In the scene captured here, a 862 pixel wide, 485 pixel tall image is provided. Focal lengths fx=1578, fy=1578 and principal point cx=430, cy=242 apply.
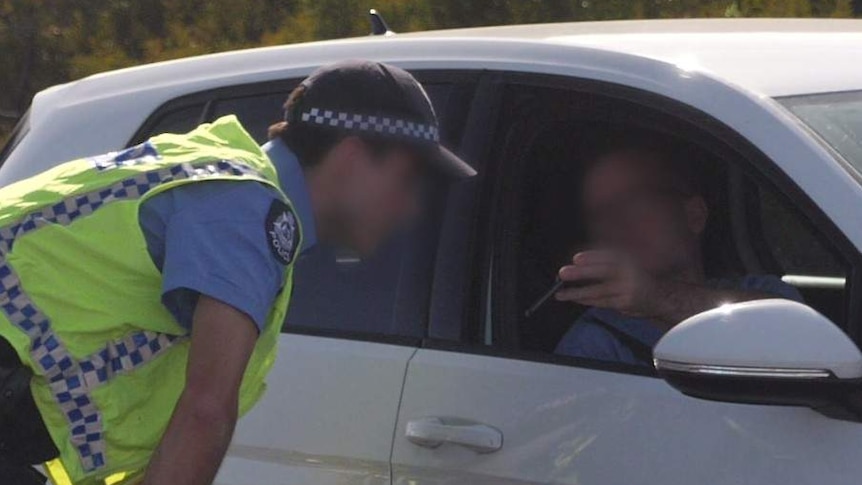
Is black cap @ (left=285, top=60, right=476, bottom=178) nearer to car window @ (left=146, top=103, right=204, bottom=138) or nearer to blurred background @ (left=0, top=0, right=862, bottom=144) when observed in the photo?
car window @ (left=146, top=103, right=204, bottom=138)

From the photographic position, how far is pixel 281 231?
2.37 metres

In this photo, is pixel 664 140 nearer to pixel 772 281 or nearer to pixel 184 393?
pixel 772 281

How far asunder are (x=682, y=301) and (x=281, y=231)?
0.90 m

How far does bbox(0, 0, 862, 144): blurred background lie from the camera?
741 centimetres

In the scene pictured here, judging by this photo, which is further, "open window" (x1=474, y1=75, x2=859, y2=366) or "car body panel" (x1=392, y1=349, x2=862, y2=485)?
"open window" (x1=474, y1=75, x2=859, y2=366)

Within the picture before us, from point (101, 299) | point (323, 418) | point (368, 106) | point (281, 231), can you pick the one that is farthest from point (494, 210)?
point (101, 299)

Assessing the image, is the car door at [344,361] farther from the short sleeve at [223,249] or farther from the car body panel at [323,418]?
the short sleeve at [223,249]

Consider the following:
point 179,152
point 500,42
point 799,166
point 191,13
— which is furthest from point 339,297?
point 191,13

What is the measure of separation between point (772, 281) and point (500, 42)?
2.53ft

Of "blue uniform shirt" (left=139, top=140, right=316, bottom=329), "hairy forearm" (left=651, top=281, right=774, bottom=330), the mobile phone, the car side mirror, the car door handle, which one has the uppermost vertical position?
"blue uniform shirt" (left=139, top=140, right=316, bottom=329)

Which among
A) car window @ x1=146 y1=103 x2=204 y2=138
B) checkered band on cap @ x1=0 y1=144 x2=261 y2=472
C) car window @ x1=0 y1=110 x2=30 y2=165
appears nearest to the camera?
checkered band on cap @ x1=0 y1=144 x2=261 y2=472

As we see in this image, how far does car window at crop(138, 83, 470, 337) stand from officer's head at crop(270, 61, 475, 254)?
1.41 feet

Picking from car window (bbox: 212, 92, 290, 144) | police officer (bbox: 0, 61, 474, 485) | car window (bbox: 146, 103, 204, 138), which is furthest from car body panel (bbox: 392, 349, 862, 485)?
car window (bbox: 146, 103, 204, 138)

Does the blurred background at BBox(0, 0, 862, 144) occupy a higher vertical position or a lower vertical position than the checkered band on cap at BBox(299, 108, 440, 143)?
lower
